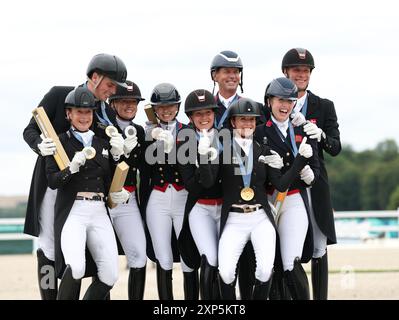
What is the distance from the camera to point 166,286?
9883 mm

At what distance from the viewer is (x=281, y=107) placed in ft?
31.2

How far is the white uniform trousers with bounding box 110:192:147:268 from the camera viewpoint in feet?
31.8

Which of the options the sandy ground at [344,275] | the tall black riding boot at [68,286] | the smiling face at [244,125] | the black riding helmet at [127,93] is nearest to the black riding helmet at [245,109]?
the smiling face at [244,125]

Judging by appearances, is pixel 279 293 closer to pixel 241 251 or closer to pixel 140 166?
pixel 241 251

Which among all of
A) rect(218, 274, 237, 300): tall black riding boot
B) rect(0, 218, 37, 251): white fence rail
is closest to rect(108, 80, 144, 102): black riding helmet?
rect(218, 274, 237, 300): tall black riding boot

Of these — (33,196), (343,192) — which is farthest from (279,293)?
(343,192)

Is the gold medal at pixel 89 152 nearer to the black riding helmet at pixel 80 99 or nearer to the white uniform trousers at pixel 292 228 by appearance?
the black riding helmet at pixel 80 99

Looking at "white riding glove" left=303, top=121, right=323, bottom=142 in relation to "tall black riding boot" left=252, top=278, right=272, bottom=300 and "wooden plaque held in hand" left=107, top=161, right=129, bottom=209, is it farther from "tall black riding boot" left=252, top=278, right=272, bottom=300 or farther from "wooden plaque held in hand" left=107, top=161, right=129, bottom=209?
"wooden plaque held in hand" left=107, top=161, right=129, bottom=209

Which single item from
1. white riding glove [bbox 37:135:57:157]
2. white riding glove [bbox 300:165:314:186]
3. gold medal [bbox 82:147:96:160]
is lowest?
white riding glove [bbox 300:165:314:186]

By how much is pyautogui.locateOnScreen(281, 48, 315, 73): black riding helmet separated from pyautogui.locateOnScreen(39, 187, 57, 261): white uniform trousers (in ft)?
9.01

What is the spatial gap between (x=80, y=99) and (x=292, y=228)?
2.39 m
